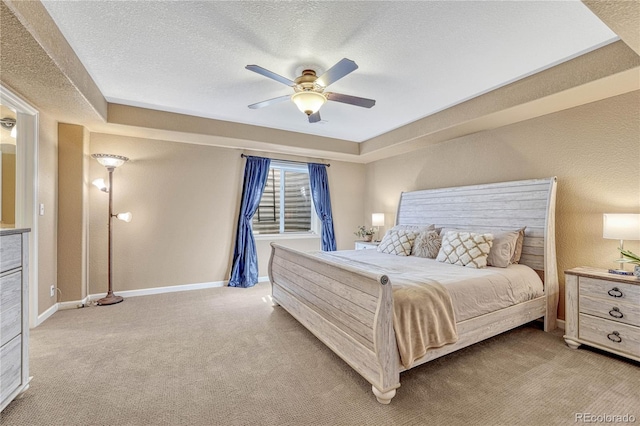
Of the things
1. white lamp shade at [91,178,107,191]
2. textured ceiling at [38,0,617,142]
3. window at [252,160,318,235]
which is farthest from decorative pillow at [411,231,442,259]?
white lamp shade at [91,178,107,191]

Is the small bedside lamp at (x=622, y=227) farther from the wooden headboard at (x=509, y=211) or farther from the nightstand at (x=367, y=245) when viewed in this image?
the nightstand at (x=367, y=245)

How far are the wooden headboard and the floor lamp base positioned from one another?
454 cm

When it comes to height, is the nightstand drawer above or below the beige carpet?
above

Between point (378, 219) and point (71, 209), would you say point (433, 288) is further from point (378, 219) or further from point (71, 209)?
point (71, 209)

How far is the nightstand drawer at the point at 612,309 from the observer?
2250 millimetres

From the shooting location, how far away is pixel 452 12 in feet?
6.45

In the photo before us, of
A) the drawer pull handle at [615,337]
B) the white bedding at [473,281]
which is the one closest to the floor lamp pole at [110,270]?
the white bedding at [473,281]

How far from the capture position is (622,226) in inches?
93.9

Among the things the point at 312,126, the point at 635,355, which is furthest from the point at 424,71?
the point at 635,355

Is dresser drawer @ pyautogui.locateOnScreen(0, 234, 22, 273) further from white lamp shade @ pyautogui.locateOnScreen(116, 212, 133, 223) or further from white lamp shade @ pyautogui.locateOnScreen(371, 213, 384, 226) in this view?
white lamp shade @ pyautogui.locateOnScreen(371, 213, 384, 226)

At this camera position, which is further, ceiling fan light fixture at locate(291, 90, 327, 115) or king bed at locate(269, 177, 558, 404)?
ceiling fan light fixture at locate(291, 90, 327, 115)

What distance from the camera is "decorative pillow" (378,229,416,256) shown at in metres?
3.88

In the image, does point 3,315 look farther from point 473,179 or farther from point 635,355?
point 473,179

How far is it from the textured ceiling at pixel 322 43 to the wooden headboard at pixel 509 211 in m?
1.22
